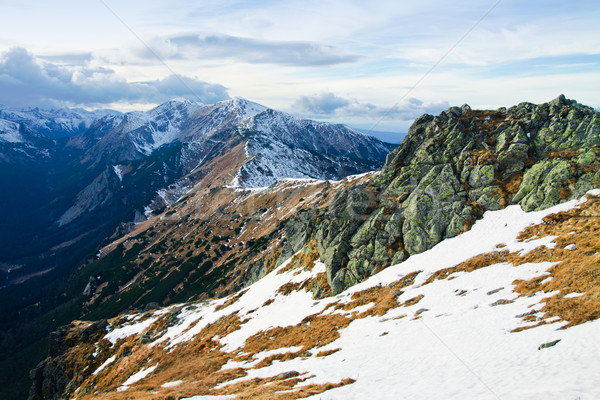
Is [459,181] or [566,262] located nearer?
[566,262]

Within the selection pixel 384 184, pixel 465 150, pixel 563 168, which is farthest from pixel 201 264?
pixel 563 168

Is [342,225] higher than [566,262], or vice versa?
[566,262]

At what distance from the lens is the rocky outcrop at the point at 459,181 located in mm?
37981

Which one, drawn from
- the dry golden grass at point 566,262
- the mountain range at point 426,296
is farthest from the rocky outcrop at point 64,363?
the dry golden grass at point 566,262

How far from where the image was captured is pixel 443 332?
2367cm

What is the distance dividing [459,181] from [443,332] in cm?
2830

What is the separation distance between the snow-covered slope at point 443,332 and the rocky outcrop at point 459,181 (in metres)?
2.42

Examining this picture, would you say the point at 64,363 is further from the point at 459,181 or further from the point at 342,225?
the point at 459,181

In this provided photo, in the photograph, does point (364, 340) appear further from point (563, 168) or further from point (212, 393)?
point (563, 168)

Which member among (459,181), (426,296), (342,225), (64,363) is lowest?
(64,363)

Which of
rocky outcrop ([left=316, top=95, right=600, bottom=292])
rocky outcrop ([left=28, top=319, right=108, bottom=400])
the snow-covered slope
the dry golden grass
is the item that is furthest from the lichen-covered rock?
rocky outcrop ([left=28, top=319, right=108, bottom=400])

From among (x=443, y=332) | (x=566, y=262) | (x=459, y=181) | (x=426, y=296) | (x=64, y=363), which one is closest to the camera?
(x=443, y=332)

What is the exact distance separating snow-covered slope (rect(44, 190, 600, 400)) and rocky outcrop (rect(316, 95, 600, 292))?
7.92ft

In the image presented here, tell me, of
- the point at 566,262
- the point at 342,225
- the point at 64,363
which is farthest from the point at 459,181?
the point at 64,363
